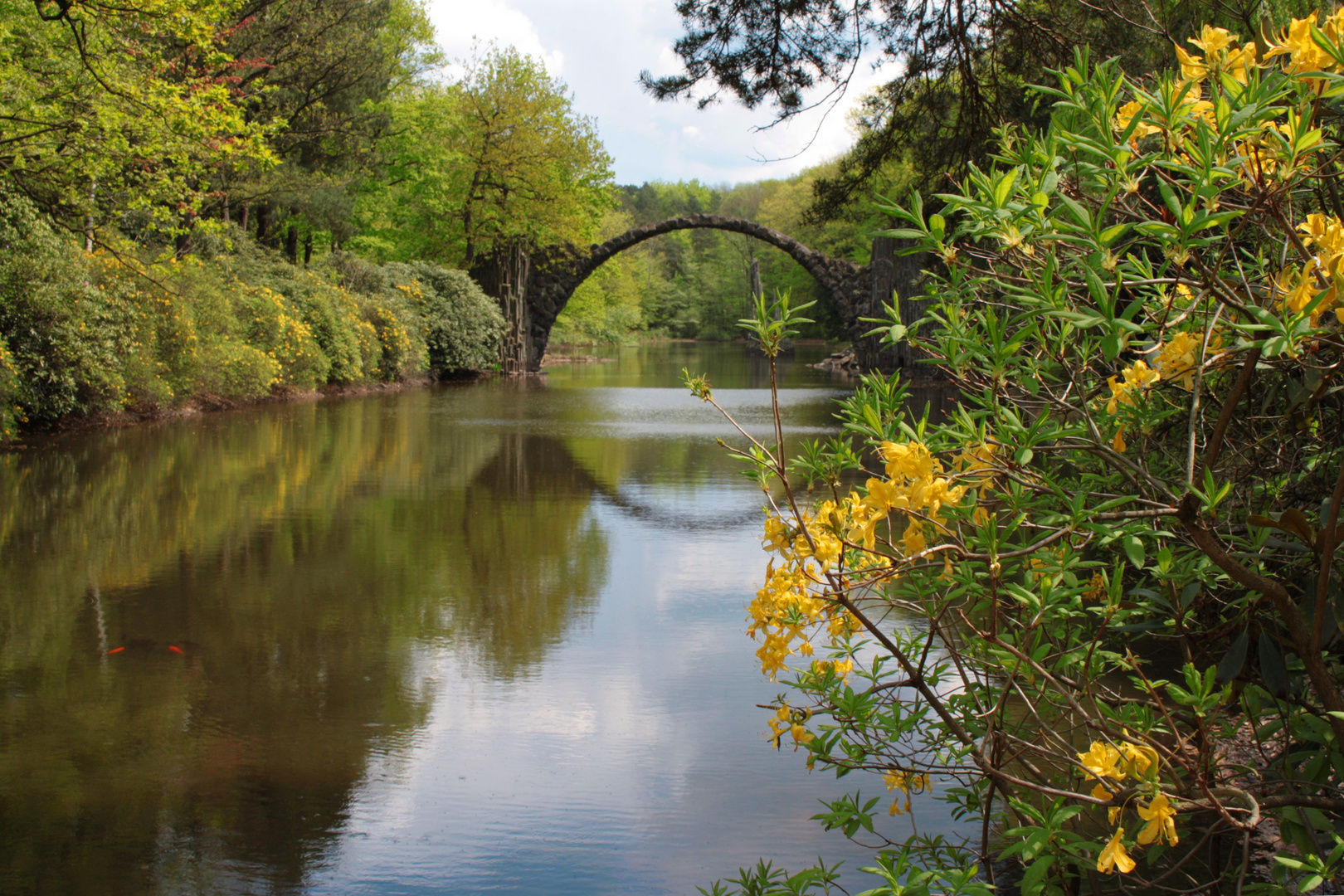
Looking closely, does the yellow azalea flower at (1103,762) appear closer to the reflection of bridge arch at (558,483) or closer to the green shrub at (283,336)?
the reflection of bridge arch at (558,483)

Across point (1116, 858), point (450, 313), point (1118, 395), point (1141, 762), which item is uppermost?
point (450, 313)

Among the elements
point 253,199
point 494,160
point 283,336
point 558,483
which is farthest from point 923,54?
point 494,160

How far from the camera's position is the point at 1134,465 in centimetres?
154

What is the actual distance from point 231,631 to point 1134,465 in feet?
13.5

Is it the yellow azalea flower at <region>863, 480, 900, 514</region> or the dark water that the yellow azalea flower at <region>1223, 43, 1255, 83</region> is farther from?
the dark water

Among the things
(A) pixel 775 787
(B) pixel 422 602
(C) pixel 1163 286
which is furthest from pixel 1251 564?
(B) pixel 422 602

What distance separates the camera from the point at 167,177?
390 inches

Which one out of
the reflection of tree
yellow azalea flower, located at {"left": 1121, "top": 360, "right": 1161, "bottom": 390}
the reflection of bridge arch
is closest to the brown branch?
yellow azalea flower, located at {"left": 1121, "top": 360, "right": 1161, "bottom": 390}

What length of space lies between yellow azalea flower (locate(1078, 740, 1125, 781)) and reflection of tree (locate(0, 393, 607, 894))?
2030mm

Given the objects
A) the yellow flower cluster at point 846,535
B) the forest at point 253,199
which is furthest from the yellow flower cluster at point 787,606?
the forest at point 253,199

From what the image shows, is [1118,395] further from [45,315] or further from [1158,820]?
[45,315]

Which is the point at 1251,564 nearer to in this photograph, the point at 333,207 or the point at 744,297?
the point at 333,207

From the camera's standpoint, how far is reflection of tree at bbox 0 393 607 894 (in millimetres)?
2746

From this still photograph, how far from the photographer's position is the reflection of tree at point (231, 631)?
275 cm
